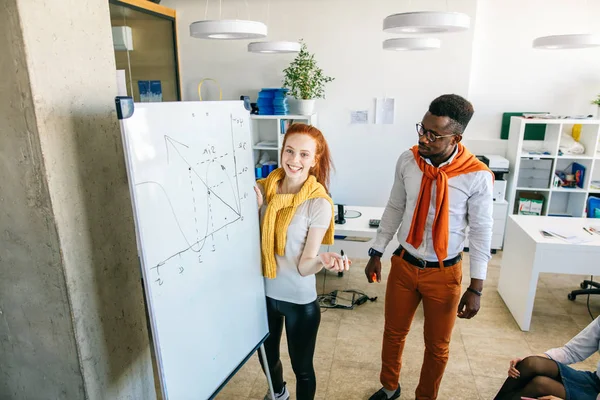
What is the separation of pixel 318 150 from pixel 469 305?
1.09 meters

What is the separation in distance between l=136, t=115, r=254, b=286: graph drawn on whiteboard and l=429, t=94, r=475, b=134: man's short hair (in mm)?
907

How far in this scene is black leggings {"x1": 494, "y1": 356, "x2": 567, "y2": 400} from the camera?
198 cm

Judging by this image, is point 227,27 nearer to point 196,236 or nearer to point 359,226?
point 196,236

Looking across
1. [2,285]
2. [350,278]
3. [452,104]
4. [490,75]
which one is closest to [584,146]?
[490,75]

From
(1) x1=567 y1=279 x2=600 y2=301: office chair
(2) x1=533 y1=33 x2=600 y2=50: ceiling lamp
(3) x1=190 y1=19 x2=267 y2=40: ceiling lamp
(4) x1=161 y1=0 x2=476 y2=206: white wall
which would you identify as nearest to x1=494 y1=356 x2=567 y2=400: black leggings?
(1) x1=567 y1=279 x2=600 y2=301: office chair

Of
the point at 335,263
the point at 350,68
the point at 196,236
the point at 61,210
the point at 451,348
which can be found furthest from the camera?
the point at 350,68

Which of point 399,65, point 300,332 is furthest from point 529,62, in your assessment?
point 300,332

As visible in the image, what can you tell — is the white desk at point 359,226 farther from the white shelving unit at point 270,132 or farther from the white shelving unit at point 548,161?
the white shelving unit at point 548,161

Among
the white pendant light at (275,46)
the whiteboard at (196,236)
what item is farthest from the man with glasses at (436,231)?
the white pendant light at (275,46)

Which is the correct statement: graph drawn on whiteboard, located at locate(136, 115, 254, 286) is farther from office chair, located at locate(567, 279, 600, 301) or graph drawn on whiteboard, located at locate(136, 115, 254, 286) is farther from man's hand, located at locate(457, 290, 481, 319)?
office chair, located at locate(567, 279, 600, 301)

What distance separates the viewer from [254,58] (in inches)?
214

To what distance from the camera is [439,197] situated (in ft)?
6.77

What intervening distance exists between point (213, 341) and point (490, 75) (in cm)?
489

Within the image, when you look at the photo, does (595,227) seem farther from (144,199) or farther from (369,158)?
(144,199)
